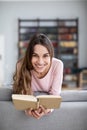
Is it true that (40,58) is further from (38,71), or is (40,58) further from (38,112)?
(38,112)

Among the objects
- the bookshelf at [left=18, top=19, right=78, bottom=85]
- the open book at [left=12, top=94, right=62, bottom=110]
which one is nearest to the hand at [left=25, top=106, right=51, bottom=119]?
the open book at [left=12, top=94, right=62, bottom=110]

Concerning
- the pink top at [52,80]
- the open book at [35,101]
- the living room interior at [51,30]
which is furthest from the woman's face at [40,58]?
the living room interior at [51,30]

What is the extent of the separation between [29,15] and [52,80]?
5.19 metres

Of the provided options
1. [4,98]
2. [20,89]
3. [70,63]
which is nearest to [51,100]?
[20,89]

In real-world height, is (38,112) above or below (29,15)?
below

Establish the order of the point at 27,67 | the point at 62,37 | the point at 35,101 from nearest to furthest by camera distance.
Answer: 1. the point at 35,101
2. the point at 27,67
3. the point at 62,37

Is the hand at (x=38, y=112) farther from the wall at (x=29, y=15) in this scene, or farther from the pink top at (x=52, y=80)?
the wall at (x=29, y=15)

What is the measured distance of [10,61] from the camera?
22.4 feet

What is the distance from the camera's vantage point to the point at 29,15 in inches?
267

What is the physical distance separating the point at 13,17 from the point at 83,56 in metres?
2.23

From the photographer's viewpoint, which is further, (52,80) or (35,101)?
(52,80)

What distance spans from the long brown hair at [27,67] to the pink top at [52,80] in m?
0.08

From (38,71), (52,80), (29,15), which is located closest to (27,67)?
(38,71)

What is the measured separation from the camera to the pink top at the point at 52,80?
181 centimetres
